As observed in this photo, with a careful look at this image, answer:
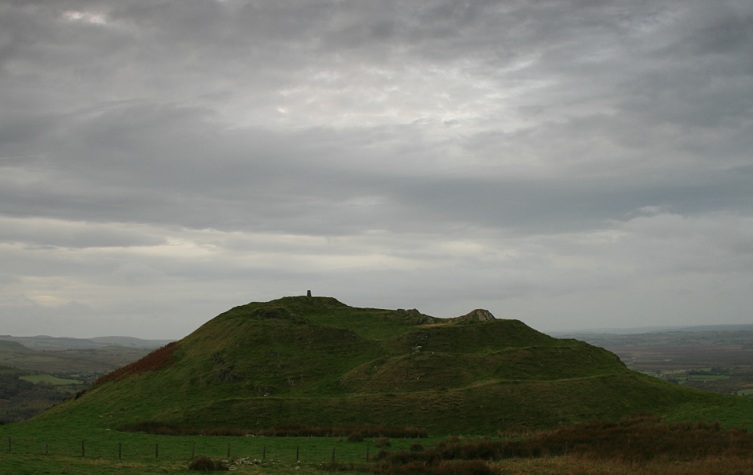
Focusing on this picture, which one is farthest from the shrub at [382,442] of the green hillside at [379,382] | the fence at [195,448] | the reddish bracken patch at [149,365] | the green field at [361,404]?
the reddish bracken patch at [149,365]

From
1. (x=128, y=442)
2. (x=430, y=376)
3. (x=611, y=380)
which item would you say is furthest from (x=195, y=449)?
(x=611, y=380)

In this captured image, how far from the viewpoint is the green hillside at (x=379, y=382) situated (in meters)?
59.7

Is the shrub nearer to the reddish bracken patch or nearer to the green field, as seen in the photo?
the green field

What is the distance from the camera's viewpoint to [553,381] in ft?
218

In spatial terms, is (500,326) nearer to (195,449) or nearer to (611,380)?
(611,380)

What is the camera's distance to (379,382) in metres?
67.3

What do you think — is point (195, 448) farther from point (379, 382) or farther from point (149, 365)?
point (149, 365)

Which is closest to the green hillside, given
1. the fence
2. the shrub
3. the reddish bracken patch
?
the reddish bracken patch

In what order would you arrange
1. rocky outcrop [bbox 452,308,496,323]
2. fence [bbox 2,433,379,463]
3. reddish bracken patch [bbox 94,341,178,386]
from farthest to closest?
1. rocky outcrop [bbox 452,308,496,323]
2. reddish bracken patch [bbox 94,341,178,386]
3. fence [bbox 2,433,379,463]

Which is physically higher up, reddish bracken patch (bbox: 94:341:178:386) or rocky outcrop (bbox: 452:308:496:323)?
rocky outcrop (bbox: 452:308:496:323)

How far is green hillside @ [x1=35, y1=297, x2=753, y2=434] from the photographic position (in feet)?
196

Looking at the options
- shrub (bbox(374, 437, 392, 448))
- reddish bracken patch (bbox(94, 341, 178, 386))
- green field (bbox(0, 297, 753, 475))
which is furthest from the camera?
reddish bracken patch (bbox(94, 341, 178, 386))

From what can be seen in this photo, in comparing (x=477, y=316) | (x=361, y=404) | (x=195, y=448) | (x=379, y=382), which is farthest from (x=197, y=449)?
(x=477, y=316)

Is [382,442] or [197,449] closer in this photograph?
[197,449]
